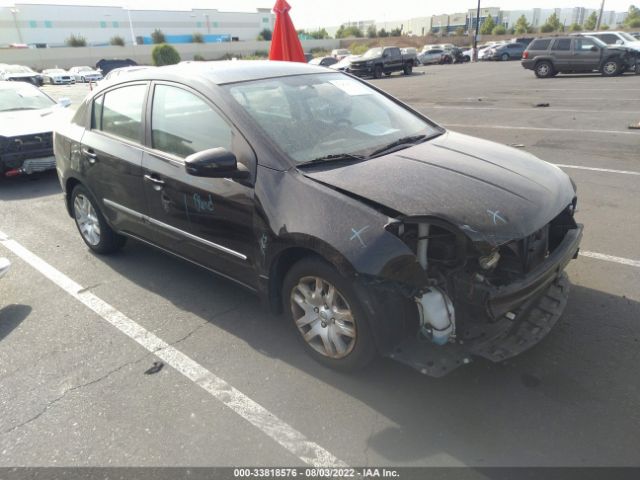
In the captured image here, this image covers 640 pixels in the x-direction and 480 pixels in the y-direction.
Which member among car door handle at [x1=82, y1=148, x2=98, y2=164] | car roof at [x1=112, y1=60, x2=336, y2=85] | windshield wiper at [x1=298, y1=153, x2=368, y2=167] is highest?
car roof at [x1=112, y1=60, x2=336, y2=85]

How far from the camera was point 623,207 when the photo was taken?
17.5 feet

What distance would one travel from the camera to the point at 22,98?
892 cm

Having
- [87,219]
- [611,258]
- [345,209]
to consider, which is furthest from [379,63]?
[345,209]

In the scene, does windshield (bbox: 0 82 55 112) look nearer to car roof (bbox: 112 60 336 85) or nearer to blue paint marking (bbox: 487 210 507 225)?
car roof (bbox: 112 60 336 85)

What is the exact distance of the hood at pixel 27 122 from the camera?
7648 millimetres

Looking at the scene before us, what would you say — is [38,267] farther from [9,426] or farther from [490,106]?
[490,106]

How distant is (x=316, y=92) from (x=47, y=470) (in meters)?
2.94

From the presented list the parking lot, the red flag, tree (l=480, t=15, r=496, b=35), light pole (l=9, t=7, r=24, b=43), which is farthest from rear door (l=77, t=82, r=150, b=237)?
light pole (l=9, t=7, r=24, b=43)

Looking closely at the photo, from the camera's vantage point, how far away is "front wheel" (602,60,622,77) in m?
19.5

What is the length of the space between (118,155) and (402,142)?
2286mm

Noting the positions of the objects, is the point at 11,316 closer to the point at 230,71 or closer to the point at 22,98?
the point at 230,71

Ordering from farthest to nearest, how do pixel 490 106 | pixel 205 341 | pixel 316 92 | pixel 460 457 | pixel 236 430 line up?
pixel 490 106
pixel 316 92
pixel 205 341
pixel 236 430
pixel 460 457

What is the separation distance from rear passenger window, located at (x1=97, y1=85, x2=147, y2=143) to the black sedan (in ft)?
0.07

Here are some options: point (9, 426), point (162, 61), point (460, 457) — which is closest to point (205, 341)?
point (9, 426)
